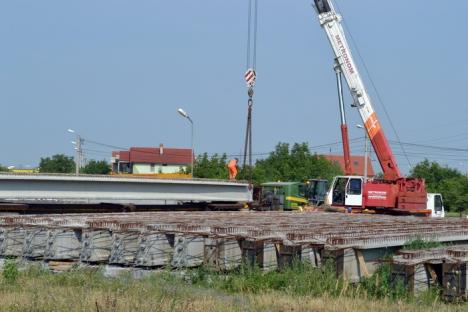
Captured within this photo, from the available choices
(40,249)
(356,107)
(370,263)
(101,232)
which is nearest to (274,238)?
(370,263)

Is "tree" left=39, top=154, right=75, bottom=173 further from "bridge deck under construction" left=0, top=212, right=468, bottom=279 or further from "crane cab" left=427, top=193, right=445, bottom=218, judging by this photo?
"bridge deck under construction" left=0, top=212, right=468, bottom=279

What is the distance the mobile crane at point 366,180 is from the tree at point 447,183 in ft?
105

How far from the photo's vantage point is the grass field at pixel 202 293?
9.20 metres

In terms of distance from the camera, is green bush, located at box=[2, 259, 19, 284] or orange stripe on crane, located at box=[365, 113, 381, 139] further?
orange stripe on crane, located at box=[365, 113, 381, 139]

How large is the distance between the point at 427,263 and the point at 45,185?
2270 cm

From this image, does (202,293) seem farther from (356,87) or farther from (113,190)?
(356,87)

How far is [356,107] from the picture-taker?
126 ft

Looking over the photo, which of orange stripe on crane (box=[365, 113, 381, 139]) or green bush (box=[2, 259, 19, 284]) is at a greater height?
orange stripe on crane (box=[365, 113, 381, 139])

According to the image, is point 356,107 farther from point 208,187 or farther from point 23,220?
point 23,220

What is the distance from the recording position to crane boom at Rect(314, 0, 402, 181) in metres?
37.4

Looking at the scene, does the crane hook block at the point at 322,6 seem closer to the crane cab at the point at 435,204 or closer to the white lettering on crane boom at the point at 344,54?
the white lettering on crane boom at the point at 344,54

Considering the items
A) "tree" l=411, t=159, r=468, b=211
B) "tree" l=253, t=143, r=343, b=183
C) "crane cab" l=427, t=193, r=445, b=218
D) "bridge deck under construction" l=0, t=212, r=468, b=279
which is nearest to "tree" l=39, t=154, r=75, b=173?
"tree" l=253, t=143, r=343, b=183

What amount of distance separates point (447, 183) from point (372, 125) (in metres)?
37.9

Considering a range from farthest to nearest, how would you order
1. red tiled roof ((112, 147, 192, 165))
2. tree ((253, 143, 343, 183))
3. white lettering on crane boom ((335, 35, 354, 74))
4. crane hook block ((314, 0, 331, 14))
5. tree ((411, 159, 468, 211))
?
red tiled roof ((112, 147, 192, 165))
tree ((253, 143, 343, 183))
tree ((411, 159, 468, 211))
crane hook block ((314, 0, 331, 14))
white lettering on crane boom ((335, 35, 354, 74))
